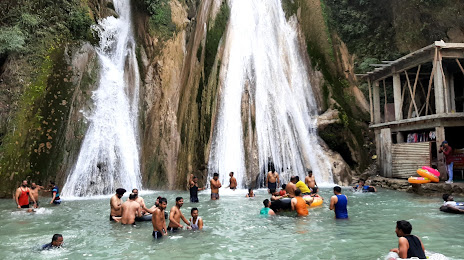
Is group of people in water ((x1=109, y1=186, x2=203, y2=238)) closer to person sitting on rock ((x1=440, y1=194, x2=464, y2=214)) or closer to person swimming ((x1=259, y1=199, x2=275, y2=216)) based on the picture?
person swimming ((x1=259, y1=199, x2=275, y2=216))

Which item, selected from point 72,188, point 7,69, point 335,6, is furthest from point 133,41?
point 335,6

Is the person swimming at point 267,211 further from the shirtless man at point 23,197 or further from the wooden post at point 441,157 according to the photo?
the wooden post at point 441,157

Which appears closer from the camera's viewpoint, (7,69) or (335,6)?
(7,69)

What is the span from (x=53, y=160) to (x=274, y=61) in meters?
13.4

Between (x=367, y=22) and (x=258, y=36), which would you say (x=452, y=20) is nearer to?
(x=367, y=22)

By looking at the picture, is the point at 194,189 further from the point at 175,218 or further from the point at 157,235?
the point at 157,235

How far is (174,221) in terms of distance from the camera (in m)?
8.14

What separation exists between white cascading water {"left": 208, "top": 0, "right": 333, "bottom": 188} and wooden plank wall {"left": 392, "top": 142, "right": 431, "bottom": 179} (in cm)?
314

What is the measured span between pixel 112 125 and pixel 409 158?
47.0 feet

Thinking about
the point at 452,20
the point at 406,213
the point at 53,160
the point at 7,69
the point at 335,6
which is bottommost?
the point at 406,213

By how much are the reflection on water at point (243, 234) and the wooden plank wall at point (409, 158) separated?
348cm

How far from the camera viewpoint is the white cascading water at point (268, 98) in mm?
17453

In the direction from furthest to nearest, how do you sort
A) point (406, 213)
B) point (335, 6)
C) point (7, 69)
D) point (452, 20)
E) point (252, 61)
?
1. point (335, 6)
2. point (252, 61)
3. point (452, 20)
4. point (7, 69)
5. point (406, 213)

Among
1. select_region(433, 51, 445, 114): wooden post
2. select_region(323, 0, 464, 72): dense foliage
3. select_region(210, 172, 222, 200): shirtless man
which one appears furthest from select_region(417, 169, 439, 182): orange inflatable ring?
select_region(323, 0, 464, 72): dense foliage
